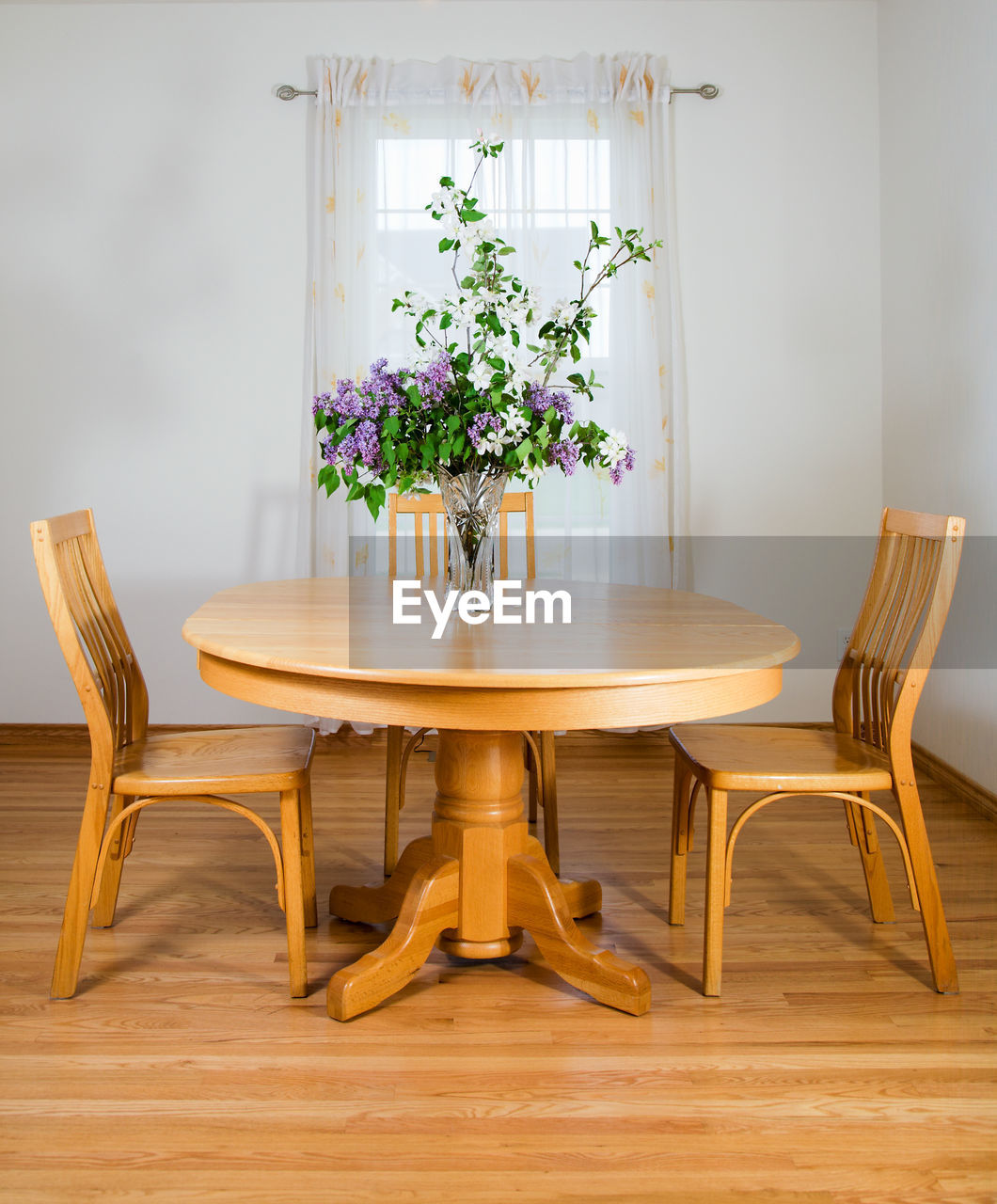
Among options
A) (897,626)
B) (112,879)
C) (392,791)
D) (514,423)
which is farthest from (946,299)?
(112,879)

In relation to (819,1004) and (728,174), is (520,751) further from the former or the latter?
(728,174)

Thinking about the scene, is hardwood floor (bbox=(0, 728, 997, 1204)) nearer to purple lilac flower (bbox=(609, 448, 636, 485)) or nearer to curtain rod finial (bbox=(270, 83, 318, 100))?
purple lilac flower (bbox=(609, 448, 636, 485))

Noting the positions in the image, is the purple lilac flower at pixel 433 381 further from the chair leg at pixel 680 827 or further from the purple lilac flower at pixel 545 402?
the chair leg at pixel 680 827

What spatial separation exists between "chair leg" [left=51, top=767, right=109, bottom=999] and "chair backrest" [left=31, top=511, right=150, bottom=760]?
11 centimetres

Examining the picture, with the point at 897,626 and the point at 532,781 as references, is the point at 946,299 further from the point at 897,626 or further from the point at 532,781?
the point at 532,781

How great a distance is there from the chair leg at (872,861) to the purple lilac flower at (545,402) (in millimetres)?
1029

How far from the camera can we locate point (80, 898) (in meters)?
1.92

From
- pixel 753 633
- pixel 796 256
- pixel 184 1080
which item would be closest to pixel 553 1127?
pixel 184 1080

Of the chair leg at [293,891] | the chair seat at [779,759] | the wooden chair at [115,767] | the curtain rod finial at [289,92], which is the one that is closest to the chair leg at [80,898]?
the wooden chair at [115,767]

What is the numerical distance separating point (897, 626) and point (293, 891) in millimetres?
1272

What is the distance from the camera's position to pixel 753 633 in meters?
1.87

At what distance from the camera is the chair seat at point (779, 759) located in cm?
190

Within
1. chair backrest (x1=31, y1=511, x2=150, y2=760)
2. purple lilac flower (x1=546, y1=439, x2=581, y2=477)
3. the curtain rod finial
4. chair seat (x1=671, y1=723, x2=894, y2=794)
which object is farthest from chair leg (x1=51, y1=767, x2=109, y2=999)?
the curtain rod finial

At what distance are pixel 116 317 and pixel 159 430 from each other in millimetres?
425
